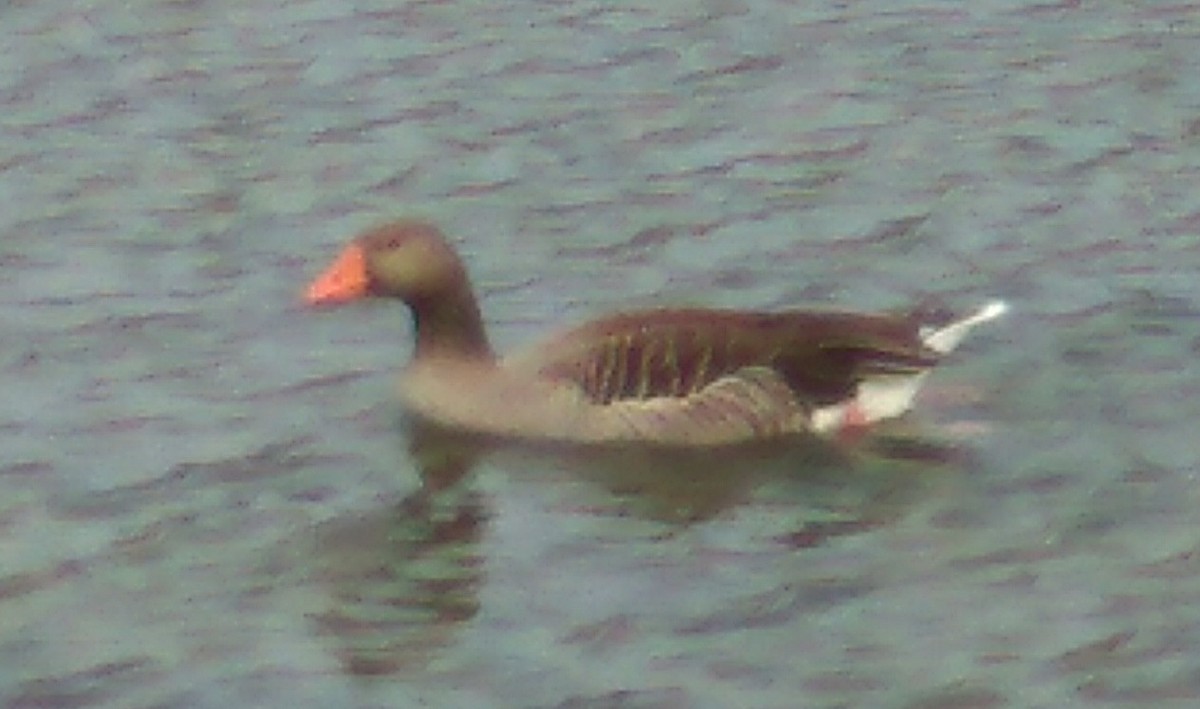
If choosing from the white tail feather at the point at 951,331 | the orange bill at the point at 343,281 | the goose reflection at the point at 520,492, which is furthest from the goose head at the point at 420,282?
the white tail feather at the point at 951,331

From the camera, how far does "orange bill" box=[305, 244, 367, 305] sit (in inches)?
683

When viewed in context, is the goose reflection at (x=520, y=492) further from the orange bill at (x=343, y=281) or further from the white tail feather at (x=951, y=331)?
the orange bill at (x=343, y=281)

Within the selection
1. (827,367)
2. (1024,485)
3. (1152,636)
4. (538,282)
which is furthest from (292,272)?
(1152,636)

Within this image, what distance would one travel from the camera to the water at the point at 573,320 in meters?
14.6

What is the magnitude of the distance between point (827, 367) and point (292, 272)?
3.31m

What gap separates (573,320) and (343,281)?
1535mm

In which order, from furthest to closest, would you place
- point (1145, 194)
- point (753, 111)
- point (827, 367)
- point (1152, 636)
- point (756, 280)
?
1. point (753, 111)
2. point (1145, 194)
3. point (756, 280)
4. point (827, 367)
5. point (1152, 636)

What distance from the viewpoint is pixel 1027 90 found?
72.3ft

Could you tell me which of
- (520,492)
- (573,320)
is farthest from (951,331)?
(520,492)

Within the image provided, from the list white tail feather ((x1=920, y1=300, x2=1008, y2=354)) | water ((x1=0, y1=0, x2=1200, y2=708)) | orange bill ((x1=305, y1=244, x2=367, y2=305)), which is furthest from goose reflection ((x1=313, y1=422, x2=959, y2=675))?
orange bill ((x1=305, y1=244, x2=367, y2=305))

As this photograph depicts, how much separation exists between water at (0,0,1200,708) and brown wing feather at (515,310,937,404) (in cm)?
35

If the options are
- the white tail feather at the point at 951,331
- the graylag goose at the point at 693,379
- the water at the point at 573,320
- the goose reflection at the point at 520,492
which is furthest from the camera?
the white tail feather at the point at 951,331

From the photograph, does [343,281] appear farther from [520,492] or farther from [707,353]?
[707,353]

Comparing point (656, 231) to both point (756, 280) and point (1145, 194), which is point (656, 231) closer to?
point (756, 280)
